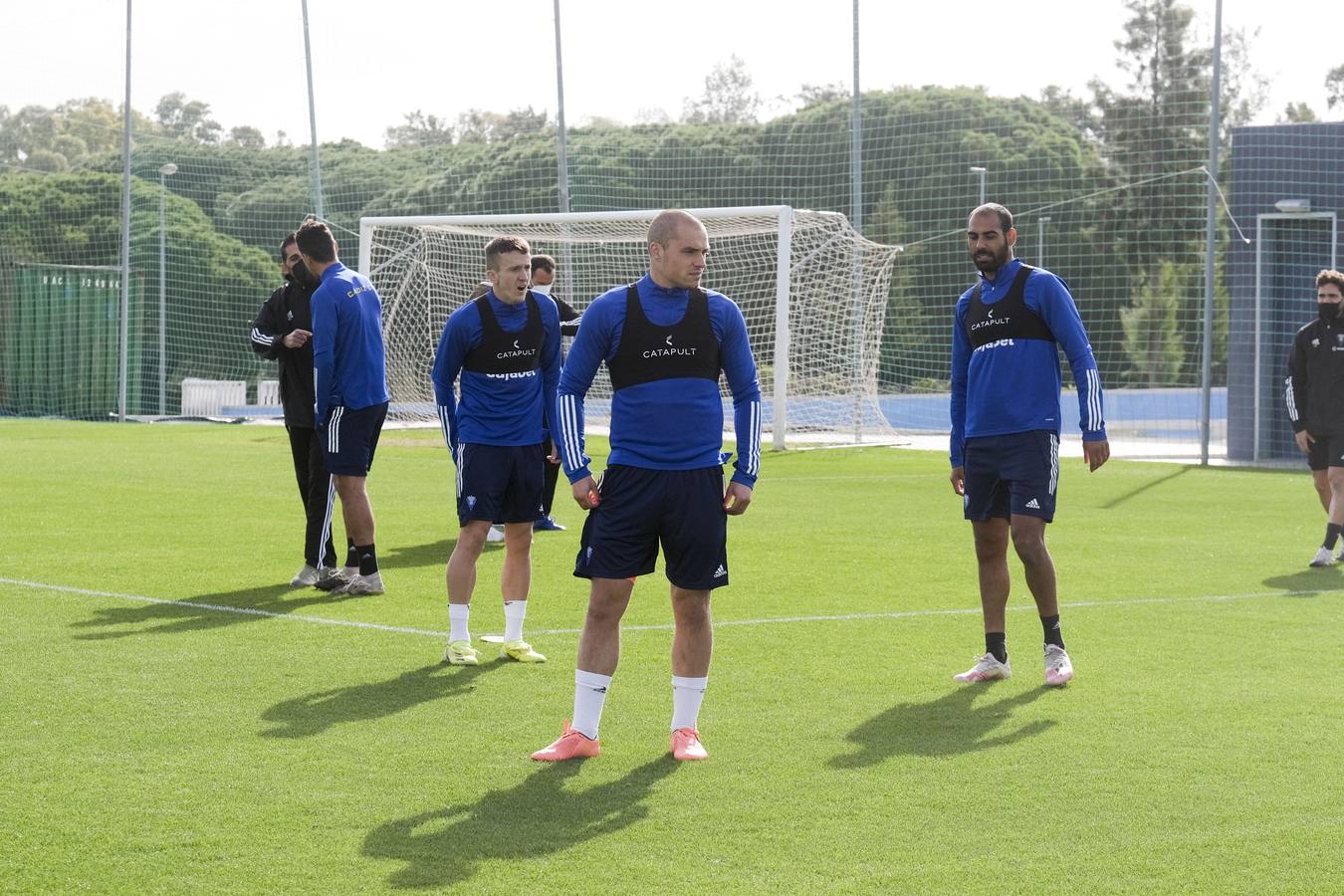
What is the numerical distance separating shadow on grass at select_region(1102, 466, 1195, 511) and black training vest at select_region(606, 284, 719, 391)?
1009cm

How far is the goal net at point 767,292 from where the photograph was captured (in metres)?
23.7

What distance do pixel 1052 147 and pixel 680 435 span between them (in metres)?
38.5

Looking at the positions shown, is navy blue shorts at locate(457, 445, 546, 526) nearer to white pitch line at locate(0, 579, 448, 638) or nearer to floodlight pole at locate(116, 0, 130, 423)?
white pitch line at locate(0, 579, 448, 638)

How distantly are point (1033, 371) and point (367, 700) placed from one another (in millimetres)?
3156

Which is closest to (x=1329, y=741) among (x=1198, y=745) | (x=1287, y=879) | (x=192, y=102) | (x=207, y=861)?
(x=1198, y=745)

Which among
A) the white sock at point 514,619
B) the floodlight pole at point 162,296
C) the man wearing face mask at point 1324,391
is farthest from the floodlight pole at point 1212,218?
the floodlight pole at point 162,296

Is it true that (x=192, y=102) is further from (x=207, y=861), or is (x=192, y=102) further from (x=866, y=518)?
(x=207, y=861)

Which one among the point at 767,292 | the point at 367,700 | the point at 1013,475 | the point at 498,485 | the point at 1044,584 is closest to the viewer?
the point at 367,700

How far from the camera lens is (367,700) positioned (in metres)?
6.35

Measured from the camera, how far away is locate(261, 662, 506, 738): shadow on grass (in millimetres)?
5926

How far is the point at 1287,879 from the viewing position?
4.18 metres

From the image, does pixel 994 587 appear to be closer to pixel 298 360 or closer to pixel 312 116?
pixel 298 360

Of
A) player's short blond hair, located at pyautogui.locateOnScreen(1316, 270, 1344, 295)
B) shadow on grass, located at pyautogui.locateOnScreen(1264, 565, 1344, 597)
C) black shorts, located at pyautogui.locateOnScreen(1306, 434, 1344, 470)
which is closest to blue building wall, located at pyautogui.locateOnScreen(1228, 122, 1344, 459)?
black shorts, located at pyautogui.locateOnScreen(1306, 434, 1344, 470)

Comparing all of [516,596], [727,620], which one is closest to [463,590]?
[516,596]
